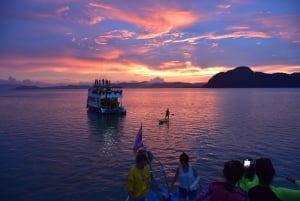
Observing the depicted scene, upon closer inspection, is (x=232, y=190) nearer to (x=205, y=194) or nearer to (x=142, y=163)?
(x=205, y=194)

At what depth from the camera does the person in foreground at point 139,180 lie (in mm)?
7938

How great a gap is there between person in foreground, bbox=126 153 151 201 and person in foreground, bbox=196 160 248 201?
2.95 m

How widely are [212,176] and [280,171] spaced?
545cm

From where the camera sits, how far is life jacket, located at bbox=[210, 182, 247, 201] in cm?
493

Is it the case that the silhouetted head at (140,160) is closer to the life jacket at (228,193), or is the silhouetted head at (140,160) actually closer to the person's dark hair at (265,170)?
the life jacket at (228,193)

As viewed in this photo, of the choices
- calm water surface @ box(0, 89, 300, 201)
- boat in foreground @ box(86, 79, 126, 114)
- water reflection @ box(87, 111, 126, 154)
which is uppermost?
boat in foreground @ box(86, 79, 126, 114)

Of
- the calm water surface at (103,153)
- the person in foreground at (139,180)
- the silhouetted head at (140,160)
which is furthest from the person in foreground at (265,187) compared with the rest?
the calm water surface at (103,153)

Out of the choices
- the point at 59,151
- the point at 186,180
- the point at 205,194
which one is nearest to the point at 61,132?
the point at 59,151

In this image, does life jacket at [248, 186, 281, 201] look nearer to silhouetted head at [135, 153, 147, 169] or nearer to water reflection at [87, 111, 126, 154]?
silhouetted head at [135, 153, 147, 169]

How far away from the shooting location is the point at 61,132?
4103 cm

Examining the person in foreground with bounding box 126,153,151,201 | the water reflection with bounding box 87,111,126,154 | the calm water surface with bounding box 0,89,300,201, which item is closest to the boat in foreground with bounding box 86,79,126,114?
the water reflection with bounding box 87,111,126,154

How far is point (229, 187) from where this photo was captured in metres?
4.94

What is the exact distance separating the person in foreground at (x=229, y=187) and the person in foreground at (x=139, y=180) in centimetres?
295

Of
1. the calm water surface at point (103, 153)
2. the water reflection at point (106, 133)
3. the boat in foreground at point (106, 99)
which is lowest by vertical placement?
the water reflection at point (106, 133)
